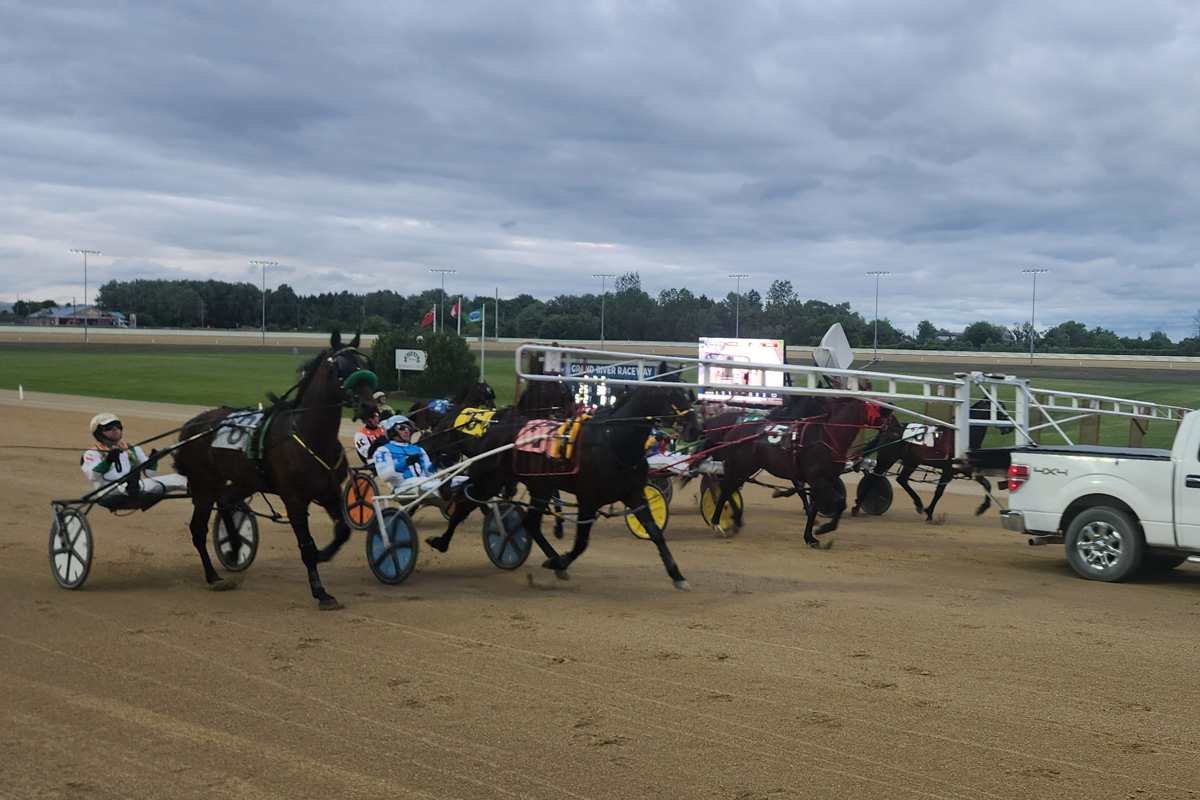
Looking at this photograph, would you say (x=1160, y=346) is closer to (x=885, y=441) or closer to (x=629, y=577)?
(x=885, y=441)

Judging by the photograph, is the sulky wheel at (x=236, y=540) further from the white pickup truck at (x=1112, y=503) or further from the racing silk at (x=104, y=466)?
the white pickup truck at (x=1112, y=503)

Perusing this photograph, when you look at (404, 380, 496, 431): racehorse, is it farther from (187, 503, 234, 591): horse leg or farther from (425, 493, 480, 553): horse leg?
(187, 503, 234, 591): horse leg

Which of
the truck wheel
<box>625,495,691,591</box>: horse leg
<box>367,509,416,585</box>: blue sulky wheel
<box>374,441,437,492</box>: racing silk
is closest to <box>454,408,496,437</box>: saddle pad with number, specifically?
<box>374,441,437,492</box>: racing silk

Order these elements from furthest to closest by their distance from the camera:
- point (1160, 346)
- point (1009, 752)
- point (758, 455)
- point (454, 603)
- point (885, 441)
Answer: point (1160, 346)
point (885, 441)
point (758, 455)
point (454, 603)
point (1009, 752)

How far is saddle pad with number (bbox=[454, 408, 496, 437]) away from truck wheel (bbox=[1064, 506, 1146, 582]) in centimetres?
627

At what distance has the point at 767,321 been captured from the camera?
63.3 meters

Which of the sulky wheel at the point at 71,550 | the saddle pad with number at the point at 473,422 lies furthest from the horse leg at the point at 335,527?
the saddle pad with number at the point at 473,422

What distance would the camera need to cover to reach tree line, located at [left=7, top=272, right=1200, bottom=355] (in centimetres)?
6338

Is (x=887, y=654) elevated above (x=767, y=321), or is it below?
below

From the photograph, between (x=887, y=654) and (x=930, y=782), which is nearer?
(x=930, y=782)

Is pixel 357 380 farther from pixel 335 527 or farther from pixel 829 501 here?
pixel 829 501

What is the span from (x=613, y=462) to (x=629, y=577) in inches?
57.0

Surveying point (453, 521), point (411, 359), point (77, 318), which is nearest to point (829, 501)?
point (453, 521)

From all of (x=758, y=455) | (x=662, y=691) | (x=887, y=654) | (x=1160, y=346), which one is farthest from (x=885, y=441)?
(x=1160, y=346)
